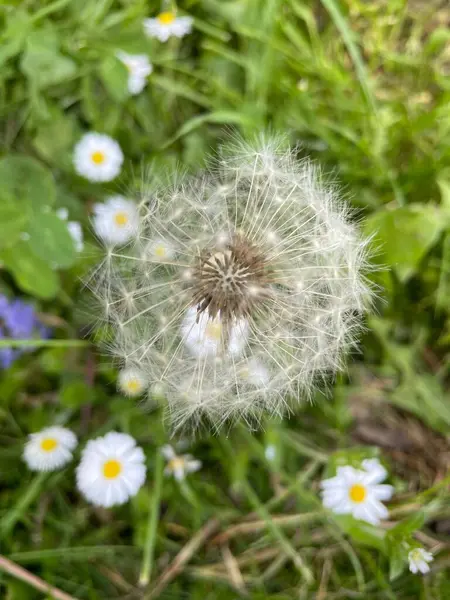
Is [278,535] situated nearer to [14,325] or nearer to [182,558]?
[182,558]

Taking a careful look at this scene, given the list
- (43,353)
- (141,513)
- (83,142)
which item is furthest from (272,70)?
(141,513)

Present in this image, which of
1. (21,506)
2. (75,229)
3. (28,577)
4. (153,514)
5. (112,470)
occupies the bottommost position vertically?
(28,577)

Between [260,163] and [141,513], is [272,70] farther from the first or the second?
[141,513]

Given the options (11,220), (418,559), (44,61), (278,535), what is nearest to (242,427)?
(278,535)

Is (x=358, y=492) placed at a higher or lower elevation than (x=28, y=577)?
higher

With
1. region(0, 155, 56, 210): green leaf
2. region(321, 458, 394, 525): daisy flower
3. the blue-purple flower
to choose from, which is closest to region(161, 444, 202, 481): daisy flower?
region(321, 458, 394, 525): daisy flower

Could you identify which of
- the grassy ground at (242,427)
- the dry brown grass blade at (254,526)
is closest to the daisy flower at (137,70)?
the grassy ground at (242,427)

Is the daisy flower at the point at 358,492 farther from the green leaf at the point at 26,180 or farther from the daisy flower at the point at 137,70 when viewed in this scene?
the daisy flower at the point at 137,70
